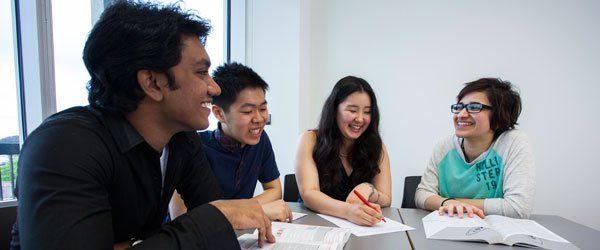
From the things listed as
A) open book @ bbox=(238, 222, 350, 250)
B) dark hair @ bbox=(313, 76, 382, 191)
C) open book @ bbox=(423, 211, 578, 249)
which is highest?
dark hair @ bbox=(313, 76, 382, 191)

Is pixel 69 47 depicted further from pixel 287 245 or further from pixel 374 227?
pixel 374 227

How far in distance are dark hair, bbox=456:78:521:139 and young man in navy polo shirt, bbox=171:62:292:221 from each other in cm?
120

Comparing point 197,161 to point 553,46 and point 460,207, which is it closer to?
point 460,207

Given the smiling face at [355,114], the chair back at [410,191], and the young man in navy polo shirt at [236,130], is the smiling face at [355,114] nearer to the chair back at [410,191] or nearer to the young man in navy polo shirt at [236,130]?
the young man in navy polo shirt at [236,130]

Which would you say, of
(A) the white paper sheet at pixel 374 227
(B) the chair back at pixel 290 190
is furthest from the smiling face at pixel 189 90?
(B) the chair back at pixel 290 190

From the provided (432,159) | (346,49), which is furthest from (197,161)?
(346,49)

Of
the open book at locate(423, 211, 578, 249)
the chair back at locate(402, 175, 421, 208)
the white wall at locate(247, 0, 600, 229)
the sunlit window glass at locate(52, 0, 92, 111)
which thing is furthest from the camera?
the white wall at locate(247, 0, 600, 229)

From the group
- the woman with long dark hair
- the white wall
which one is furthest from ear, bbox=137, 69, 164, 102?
the white wall

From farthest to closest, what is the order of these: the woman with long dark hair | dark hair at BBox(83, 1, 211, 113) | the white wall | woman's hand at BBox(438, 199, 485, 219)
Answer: the white wall
the woman with long dark hair
woman's hand at BBox(438, 199, 485, 219)
dark hair at BBox(83, 1, 211, 113)

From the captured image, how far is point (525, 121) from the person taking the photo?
2.71 m

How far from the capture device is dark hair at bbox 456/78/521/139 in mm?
1651

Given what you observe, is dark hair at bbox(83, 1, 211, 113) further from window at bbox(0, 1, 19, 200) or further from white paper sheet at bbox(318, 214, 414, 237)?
window at bbox(0, 1, 19, 200)

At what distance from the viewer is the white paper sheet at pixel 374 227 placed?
3.70 feet

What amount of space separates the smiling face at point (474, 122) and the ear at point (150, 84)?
5.06ft
